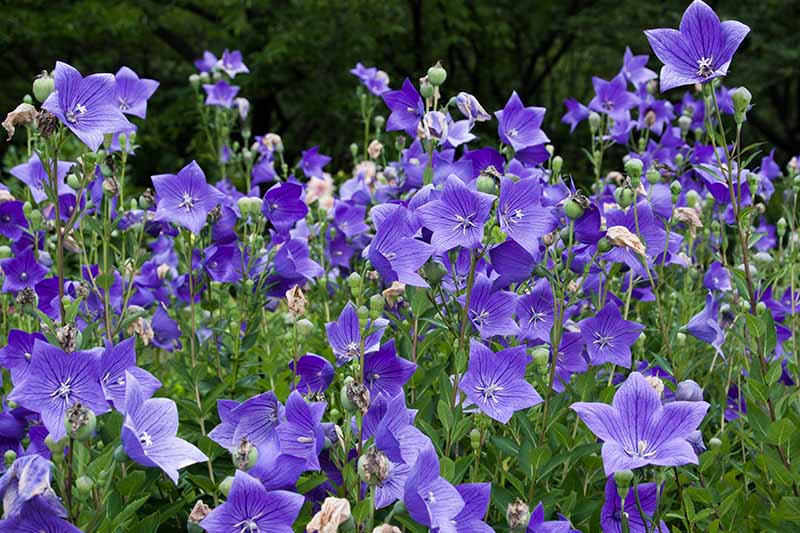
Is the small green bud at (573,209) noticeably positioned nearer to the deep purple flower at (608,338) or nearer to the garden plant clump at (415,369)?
the garden plant clump at (415,369)

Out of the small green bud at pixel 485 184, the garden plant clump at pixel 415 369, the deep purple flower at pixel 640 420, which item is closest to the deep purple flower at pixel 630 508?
the garden plant clump at pixel 415 369

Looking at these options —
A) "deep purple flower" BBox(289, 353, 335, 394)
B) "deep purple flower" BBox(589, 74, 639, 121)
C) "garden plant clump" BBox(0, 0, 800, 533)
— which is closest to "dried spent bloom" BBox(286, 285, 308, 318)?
"garden plant clump" BBox(0, 0, 800, 533)

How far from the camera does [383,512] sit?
1781 mm

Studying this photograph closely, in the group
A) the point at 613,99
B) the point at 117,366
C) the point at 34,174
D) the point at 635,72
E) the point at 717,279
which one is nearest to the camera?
the point at 117,366

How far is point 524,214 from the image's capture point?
1902 mm

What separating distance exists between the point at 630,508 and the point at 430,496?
0.62m

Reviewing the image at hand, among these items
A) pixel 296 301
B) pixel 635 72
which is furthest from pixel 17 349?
pixel 635 72

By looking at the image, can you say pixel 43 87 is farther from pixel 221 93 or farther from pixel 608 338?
pixel 221 93

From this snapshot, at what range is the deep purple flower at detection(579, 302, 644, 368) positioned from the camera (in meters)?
2.33

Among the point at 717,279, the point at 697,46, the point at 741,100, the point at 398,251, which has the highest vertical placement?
the point at 697,46

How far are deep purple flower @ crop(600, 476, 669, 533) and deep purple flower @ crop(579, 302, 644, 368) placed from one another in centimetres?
51

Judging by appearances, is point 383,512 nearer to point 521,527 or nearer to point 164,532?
point 521,527

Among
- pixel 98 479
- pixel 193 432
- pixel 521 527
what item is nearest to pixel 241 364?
pixel 193 432

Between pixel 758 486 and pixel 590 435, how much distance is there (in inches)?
17.3
